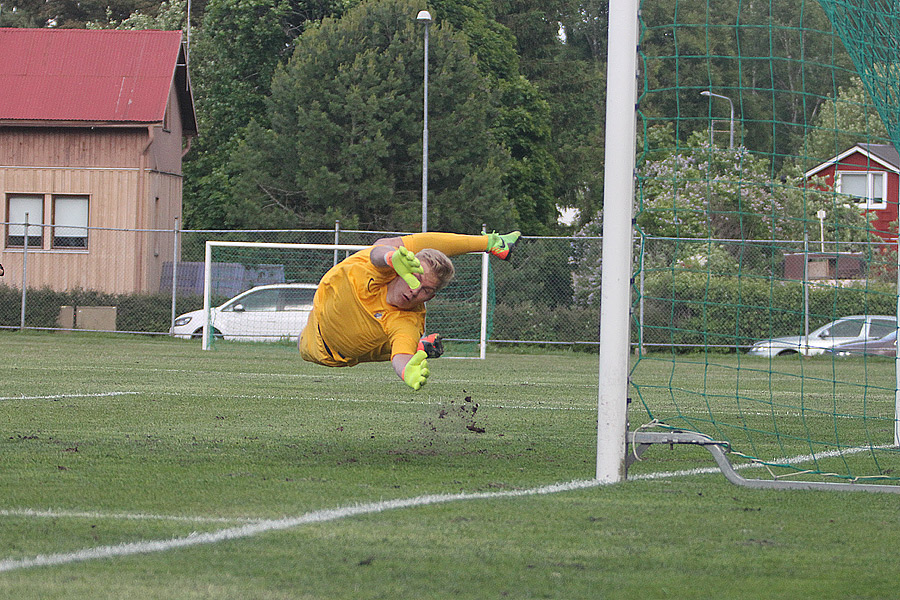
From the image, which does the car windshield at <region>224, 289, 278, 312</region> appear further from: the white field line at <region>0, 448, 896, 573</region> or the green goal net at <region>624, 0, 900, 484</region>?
the white field line at <region>0, 448, 896, 573</region>

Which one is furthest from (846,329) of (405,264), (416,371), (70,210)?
(416,371)

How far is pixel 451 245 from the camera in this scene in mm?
7035

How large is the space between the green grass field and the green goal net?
0.90 meters

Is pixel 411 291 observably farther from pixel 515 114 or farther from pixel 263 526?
pixel 515 114

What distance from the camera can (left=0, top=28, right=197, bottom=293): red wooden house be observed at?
2938 cm

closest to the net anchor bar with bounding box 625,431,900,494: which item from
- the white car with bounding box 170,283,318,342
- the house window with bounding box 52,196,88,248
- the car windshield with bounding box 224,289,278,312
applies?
the white car with bounding box 170,283,318,342

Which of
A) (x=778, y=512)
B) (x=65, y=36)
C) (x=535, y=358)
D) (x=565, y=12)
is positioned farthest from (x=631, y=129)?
(x=565, y=12)

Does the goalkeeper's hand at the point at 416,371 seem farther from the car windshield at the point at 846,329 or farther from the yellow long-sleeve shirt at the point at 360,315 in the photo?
the car windshield at the point at 846,329

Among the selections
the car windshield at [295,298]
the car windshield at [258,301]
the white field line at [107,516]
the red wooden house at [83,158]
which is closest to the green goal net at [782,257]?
the white field line at [107,516]

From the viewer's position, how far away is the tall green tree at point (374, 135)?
1284 inches

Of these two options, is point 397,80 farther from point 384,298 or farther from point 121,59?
point 384,298

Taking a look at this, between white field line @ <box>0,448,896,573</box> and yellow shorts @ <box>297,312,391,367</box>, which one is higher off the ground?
yellow shorts @ <box>297,312,391,367</box>

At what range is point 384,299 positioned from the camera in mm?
6699

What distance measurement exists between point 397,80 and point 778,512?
93.9 ft
